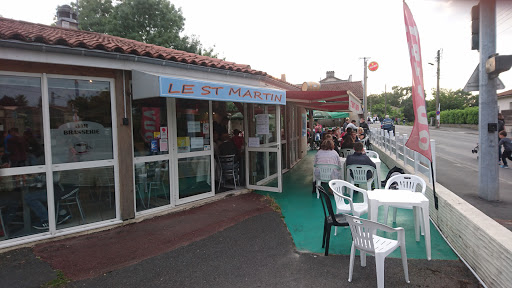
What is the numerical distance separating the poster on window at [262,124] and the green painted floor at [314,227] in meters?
1.39

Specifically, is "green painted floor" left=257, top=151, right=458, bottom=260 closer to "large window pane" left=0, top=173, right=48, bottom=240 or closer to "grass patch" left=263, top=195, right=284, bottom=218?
"grass patch" left=263, top=195, right=284, bottom=218

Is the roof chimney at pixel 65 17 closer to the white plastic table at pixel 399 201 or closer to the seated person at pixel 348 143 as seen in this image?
the seated person at pixel 348 143

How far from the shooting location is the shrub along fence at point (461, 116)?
33.7 meters

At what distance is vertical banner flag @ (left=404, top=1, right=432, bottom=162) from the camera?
→ 149 inches

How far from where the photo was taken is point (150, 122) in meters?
5.19

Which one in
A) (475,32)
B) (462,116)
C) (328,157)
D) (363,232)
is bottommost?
(363,232)

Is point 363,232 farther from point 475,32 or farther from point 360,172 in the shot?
point 475,32

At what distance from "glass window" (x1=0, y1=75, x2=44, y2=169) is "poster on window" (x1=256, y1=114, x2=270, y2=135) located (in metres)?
4.20

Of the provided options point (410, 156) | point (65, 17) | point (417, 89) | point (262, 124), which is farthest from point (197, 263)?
point (65, 17)

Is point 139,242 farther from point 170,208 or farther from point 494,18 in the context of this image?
point 494,18

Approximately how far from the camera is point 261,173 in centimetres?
741

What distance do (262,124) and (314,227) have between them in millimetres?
3062

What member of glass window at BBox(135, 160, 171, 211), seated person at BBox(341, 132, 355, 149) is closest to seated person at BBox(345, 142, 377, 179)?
seated person at BBox(341, 132, 355, 149)

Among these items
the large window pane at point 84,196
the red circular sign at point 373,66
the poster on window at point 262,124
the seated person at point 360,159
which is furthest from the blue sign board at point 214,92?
the red circular sign at point 373,66
